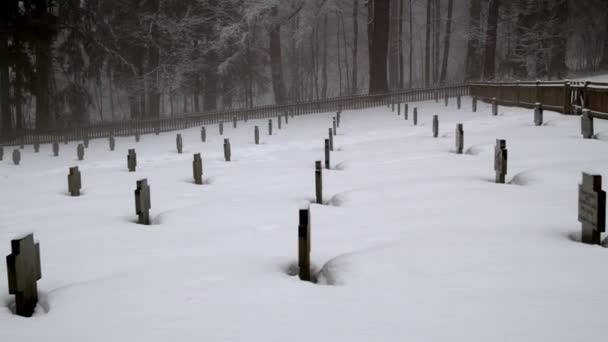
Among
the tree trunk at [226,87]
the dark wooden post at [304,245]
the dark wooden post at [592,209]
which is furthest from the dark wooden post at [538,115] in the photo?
the tree trunk at [226,87]

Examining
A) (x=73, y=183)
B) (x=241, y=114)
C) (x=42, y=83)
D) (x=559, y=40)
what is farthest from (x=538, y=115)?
(x=42, y=83)

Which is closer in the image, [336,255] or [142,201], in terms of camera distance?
[336,255]

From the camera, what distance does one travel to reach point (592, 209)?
4988mm

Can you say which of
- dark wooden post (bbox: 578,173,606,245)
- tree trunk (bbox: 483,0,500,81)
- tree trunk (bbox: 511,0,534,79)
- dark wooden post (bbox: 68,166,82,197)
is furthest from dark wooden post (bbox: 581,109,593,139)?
tree trunk (bbox: 511,0,534,79)

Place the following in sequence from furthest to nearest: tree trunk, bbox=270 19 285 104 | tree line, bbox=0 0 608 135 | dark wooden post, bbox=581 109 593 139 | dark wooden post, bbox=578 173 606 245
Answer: tree trunk, bbox=270 19 285 104 → tree line, bbox=0 0 608 135 → dark wooden post, bbox=581 109 593 139 → dark wooden post, bbox=578 173 606 245

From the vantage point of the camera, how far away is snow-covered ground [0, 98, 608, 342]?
146 inches

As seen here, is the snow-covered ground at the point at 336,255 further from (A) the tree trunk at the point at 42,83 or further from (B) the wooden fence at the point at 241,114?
(A) the tree trunk at the point at 42,83

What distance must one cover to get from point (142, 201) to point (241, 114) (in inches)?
829

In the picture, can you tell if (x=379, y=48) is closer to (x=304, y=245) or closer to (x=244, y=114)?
(x=244, y=114)

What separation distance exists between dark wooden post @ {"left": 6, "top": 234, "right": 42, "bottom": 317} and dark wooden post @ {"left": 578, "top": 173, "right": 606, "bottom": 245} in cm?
524

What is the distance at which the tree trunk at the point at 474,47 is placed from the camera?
3306 cm

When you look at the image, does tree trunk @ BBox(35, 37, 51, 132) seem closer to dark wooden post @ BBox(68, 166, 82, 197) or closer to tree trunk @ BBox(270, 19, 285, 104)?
tree trunk @ BBox(270, 19, 285, 104)

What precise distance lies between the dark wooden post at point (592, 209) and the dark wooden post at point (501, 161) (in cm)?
305

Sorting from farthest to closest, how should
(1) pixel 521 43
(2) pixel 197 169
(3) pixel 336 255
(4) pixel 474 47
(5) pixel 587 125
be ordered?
(4) pixel 474 47 < (1) pixel 521 43 < (5) pixel 587 125 < (2) pixel 197 169 < (3) pixel 336 255
